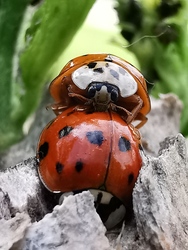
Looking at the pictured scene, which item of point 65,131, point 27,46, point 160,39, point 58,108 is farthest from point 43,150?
point 160,39

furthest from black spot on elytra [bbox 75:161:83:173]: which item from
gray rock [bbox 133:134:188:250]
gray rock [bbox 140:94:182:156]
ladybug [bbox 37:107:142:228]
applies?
gray rock [bbox 140:94:182:156]

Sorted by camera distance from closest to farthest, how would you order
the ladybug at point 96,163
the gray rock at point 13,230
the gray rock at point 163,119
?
the gray rock at point 13,230
the ladybug at point 96,163
the gray rock at point 163,119

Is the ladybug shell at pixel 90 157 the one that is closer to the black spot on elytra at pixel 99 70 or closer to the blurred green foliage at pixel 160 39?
the black spot on elytra at pixel 99 70

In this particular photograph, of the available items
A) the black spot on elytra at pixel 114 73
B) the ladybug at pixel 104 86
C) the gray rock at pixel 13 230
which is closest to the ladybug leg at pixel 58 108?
the ladybug at pixel 104 86

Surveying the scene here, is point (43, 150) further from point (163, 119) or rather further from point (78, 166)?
point (163, 119)

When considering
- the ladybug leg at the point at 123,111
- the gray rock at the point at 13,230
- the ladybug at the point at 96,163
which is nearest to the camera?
the gray rock at the point at 13,230

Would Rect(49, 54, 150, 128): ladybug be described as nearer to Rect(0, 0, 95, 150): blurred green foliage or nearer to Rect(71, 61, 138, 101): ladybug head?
Rect(71, 61, 138, 101): ladybug head
